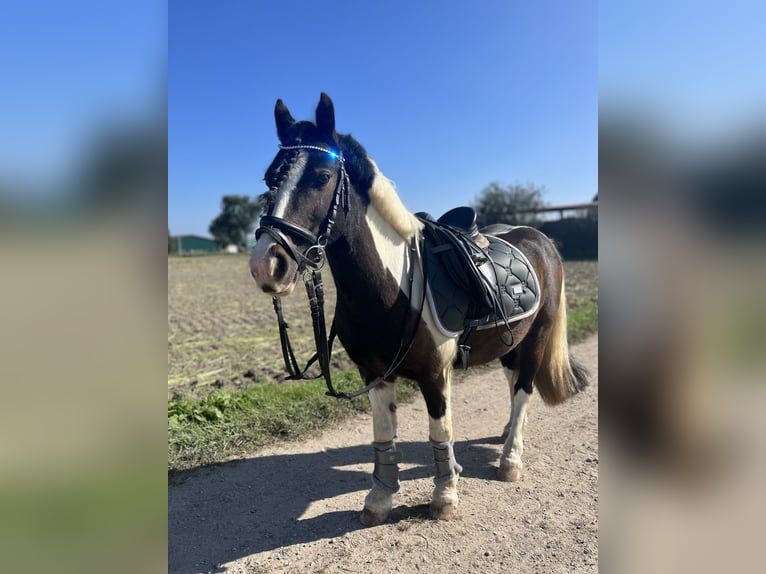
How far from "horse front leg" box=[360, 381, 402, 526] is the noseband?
1.25 meters

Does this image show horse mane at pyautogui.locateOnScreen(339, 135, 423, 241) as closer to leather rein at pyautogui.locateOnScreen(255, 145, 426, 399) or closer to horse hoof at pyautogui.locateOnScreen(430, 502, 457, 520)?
leather rein at pyautogui.locateOnScreen(255, 145, 426, 399)

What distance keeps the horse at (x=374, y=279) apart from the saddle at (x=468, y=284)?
3.3 inches

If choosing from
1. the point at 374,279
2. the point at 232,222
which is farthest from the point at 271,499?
the point at 232,222

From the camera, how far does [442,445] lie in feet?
9.17

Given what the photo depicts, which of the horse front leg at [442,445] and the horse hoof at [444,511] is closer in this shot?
the horse front leg at [442,445]

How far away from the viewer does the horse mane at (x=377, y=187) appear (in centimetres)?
225

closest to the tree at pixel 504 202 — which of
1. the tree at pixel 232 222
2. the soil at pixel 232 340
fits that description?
the soil at pixel 232 340

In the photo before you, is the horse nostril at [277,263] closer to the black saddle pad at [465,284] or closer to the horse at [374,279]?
the horse at [374,279]

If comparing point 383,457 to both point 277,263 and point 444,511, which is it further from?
point 277,263

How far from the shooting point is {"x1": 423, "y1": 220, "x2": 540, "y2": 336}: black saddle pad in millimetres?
2662
